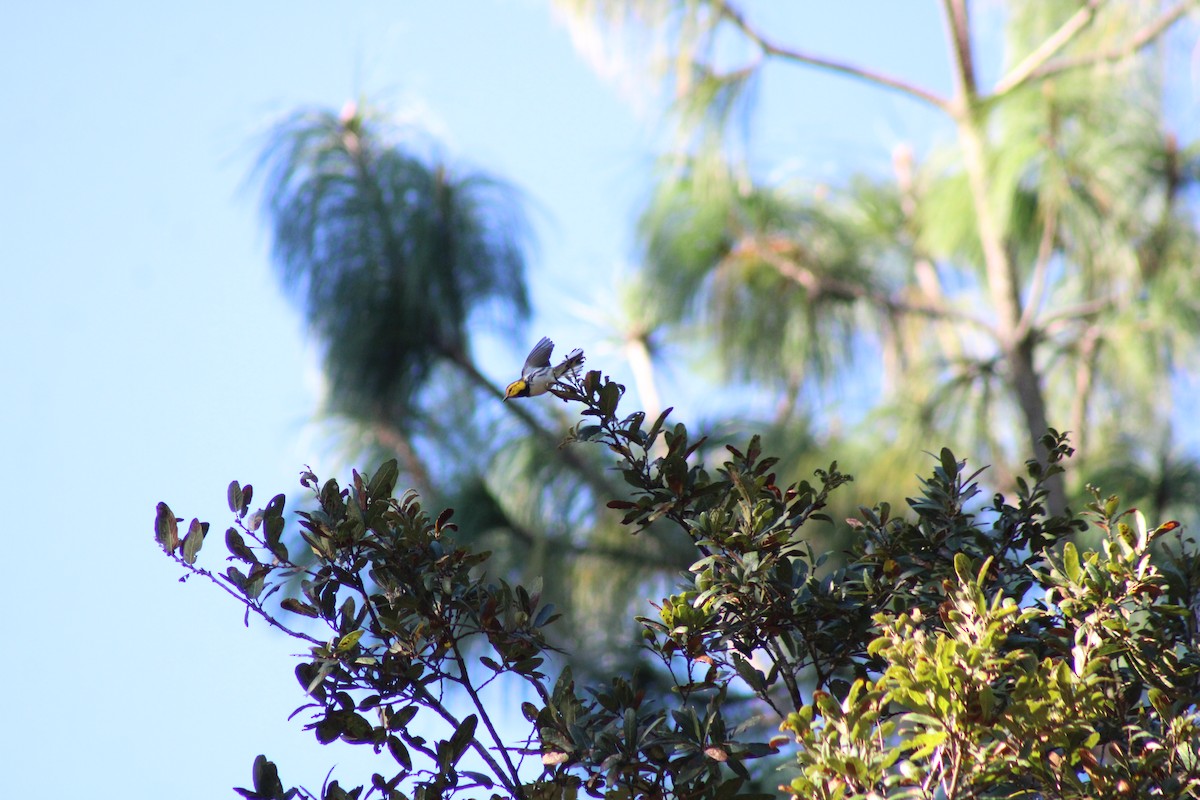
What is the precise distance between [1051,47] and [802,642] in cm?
261

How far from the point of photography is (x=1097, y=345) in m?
3.71

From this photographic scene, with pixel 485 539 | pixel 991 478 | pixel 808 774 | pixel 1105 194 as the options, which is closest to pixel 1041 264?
pixel 1105 194

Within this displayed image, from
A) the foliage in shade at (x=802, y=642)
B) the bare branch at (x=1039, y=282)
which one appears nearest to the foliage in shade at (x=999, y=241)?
the bare branch at (x=1039, y=282)

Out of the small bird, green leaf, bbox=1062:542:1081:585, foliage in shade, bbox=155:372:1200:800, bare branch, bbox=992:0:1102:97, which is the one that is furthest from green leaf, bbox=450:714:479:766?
bare branch, bbox=992:0:1102:97

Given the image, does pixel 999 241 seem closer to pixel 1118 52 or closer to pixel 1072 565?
pixel 1118 52

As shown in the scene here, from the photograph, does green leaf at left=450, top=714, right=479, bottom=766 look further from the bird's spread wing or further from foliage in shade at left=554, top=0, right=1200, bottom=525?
foliage in shade at left=554, top=0, right=1200, bottom=525

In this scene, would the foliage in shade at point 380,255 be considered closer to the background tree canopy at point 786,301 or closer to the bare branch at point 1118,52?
the background tree canopy at point 786,301

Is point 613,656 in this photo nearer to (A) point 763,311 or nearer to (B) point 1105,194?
(A) point 763,311

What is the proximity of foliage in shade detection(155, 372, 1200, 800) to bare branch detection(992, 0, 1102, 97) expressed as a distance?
93.1 inches

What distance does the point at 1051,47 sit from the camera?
137 inches

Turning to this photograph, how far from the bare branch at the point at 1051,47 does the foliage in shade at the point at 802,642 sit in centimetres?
236

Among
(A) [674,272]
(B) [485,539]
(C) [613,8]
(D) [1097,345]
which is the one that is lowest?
(B) [485,539]

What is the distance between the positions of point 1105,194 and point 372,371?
2051mm

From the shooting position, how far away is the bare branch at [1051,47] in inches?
134
